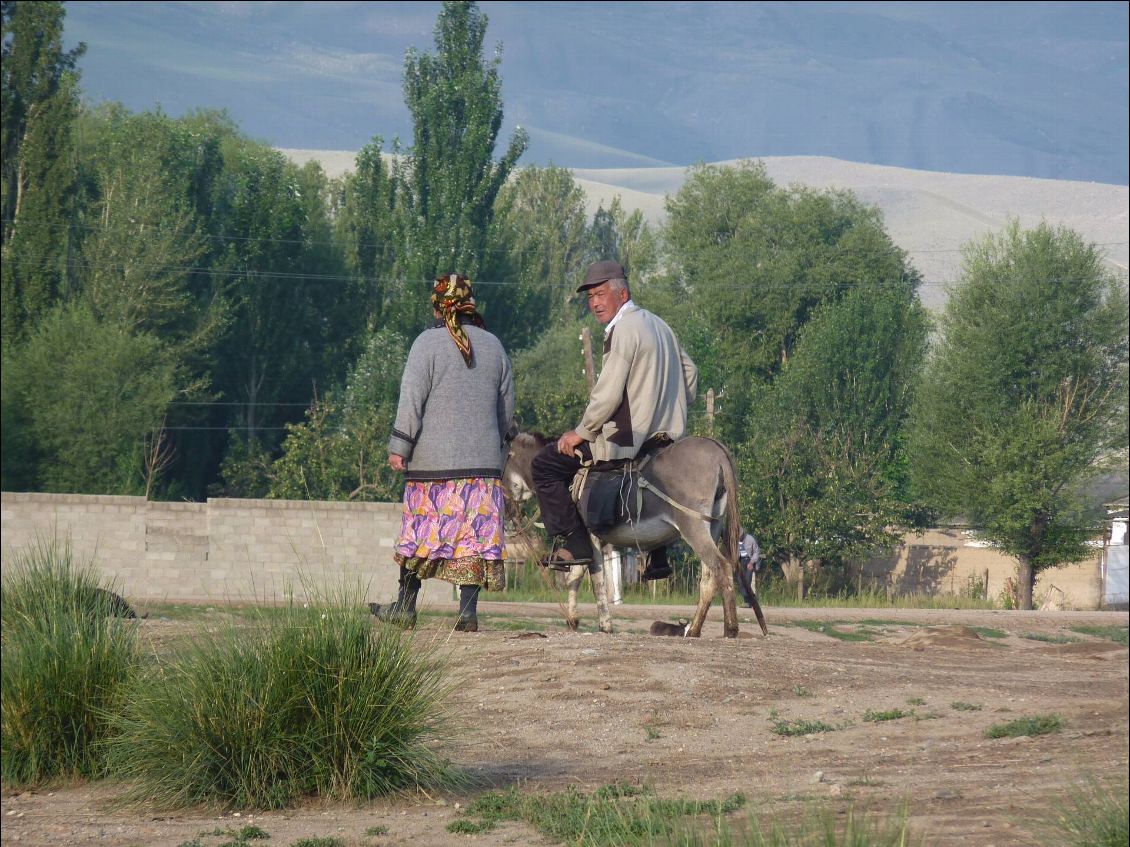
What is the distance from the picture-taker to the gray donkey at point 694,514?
11.1 meters

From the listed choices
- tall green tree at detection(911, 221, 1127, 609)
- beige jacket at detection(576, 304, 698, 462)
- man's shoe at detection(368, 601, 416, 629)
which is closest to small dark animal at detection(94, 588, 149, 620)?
man's shoe at detection(368, 601, 416, 629)

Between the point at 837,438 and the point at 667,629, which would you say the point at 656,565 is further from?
the point at 837,438

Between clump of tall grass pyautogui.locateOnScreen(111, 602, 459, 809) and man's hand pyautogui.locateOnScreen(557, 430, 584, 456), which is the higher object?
man's hand pyautogui.locateOnScreen(557, 430, 584, 456)

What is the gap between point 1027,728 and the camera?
24.5ft

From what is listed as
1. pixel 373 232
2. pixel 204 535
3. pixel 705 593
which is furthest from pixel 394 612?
pixel 373 232

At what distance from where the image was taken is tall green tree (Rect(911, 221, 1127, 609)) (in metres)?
42.0

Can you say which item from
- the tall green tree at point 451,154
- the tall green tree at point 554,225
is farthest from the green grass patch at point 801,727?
the tall green tree at point 554,225

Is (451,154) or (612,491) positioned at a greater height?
(451,154)

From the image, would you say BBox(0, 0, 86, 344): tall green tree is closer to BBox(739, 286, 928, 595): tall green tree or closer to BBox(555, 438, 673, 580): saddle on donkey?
BBox(739, 286, 928, 595): tall green tree

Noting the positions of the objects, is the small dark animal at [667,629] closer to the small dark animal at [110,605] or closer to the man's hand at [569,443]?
the man's hand at [569,443]

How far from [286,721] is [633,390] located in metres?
4.68

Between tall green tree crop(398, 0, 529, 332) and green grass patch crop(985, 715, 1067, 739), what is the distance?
41.1 meters

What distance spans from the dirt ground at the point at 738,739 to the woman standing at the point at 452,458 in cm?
59

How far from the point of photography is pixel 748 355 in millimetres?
65938
